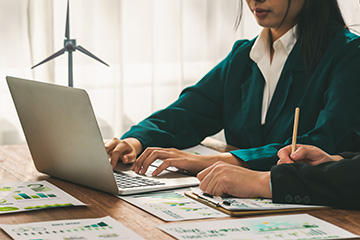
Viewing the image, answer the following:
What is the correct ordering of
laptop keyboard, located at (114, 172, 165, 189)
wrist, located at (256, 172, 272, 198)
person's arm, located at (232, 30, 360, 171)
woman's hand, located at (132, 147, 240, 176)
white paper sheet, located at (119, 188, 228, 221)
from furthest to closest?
person's arm, located at (232, 30, 360, 171), woman's hand, located at (132, 147, 240, 176), laptop keyboard, located at (114, 172, 165, 189), wrist, located at (256, 172, 272, 198), white paper sheet, located at (119, 188, 228, 221)

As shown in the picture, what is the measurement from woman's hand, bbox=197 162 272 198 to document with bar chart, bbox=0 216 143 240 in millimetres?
247

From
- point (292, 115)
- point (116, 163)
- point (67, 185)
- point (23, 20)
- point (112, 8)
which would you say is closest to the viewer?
point (67, 185)

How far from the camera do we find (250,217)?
1.11 metres

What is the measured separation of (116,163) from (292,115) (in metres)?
0.55

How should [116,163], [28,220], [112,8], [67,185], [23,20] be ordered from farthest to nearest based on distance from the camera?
1. [112,8]
2. [23,20]
3. [116,163]
4. [67,185]
5. [28,220]

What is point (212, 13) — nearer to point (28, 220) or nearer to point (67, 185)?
point (67, 185)

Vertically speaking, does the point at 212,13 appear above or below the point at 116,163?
above

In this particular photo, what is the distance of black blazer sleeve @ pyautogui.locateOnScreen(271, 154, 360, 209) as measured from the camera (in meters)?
1.17

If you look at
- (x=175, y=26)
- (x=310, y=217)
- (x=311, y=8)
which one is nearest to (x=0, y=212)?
(x=310, y=217)

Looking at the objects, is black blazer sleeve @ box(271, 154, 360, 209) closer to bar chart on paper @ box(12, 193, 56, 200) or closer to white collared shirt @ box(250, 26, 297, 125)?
bar chart on paper @ box(12, 193, 56, 200)

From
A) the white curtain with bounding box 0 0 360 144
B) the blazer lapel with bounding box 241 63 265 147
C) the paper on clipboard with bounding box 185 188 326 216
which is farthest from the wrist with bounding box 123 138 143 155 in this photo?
the white curtain with bounding box 0 0 360 144

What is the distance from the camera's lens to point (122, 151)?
1.60 metres

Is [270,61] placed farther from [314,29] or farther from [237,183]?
[237,183]

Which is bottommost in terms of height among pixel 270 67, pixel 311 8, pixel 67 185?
pixel 67 185
